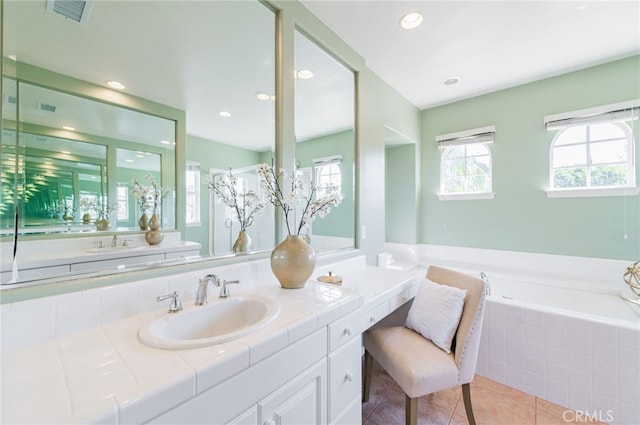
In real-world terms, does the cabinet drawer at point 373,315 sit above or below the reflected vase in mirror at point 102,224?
below

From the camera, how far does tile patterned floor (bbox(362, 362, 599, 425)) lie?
1.63 m

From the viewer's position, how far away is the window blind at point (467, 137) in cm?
315

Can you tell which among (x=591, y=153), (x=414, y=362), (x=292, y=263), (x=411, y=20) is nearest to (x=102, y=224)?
(x=292, y=263)

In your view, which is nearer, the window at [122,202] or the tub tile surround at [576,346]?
the window at [122,202]

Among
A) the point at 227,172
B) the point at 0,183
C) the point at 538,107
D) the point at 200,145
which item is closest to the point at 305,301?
the point at 227,172

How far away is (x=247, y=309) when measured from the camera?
118 centimetres

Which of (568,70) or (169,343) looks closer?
(169,343)

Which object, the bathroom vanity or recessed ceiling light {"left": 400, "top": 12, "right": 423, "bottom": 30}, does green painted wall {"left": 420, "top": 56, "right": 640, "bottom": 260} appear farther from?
the bathroom vanity

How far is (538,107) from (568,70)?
1.27 ft

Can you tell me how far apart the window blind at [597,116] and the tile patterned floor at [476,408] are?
2.61 metres

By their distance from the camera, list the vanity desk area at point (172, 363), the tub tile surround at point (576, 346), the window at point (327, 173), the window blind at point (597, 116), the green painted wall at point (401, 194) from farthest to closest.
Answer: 1. the green painted wall at point (401, 194)
2. the window blind at point (597, 116)
3. the window at point (327, 173)
4. the tub tile surround at point (576, 346)
5. the vanity desk area at point (172, 363)

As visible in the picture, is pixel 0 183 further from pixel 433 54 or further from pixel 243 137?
pixel 433 54

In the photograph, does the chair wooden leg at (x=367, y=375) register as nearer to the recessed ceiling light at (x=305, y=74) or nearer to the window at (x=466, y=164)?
the recessed ceiling light at (x=305, y=74)

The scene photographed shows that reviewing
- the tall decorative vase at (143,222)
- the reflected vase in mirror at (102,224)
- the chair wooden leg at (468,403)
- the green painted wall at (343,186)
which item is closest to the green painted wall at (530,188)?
the green painted wall at (343,186)
